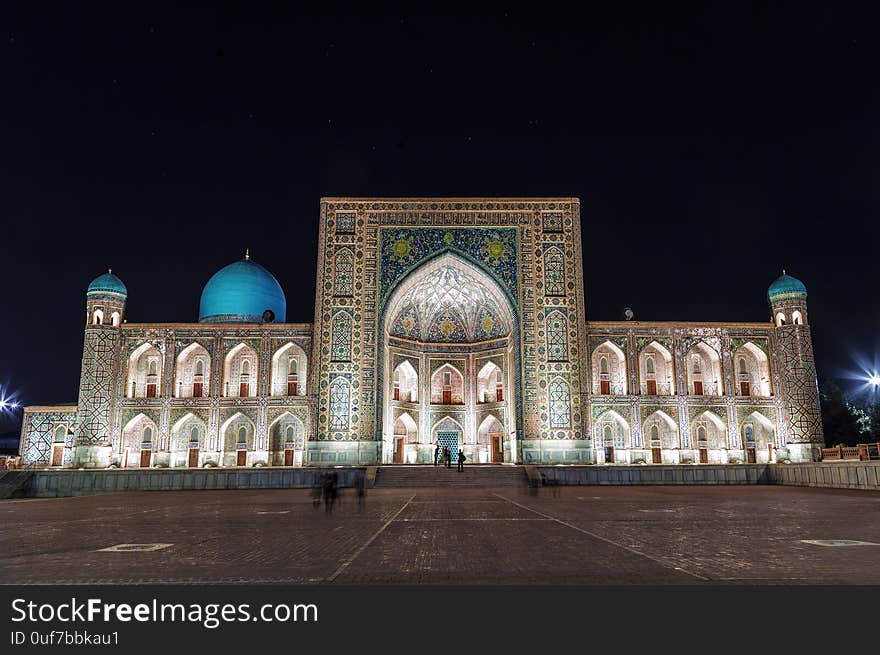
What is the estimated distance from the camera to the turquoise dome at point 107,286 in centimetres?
3127

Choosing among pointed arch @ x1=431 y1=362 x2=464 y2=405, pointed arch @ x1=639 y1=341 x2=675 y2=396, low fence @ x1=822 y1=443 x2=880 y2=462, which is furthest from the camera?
pointed arch @ x1=431 y1=362 x2=464 y2=405

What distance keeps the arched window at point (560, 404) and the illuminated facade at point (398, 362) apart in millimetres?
61

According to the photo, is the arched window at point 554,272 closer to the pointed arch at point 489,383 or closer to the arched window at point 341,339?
the pointed arch at point 489,383

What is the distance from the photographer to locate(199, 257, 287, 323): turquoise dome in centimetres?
3478

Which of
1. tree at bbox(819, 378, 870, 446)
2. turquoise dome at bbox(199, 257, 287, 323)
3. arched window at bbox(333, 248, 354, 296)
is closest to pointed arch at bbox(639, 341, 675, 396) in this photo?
tree at bbox(819, 378, 870, 446)

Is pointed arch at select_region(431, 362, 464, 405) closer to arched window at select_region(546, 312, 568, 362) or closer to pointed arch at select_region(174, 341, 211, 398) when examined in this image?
arched window at select_region(546, 312, 568, 362)

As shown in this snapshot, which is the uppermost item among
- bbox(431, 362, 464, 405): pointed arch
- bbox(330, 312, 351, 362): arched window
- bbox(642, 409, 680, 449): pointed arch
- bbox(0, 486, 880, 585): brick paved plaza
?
bbox(330, 312, 351, 362): arched window

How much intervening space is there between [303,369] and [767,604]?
2852 cm

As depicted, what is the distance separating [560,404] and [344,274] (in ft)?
36.4

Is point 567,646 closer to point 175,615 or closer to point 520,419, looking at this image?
point 175,615

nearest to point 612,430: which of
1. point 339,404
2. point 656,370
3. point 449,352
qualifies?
point 656,370

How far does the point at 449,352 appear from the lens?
3419cm

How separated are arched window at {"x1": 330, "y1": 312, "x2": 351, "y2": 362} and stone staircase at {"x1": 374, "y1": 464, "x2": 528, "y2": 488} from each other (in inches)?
221

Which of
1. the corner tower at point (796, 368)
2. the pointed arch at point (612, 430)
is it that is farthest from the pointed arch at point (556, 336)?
the corner tower at point (796, 368)
